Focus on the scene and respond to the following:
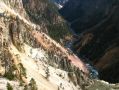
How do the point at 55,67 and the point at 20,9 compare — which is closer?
the point at 55,67

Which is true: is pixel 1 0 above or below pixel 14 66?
above

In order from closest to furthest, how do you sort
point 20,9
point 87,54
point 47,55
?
point 47,55 → point 20,9 → point 87,54

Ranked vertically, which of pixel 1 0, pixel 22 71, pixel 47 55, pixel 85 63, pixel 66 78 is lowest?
pixel 22 71

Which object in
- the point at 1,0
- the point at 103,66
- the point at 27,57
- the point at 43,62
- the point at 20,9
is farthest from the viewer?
the point at 20,9

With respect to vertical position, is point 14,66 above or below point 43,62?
below

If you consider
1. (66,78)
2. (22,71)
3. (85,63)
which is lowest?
(22,71)

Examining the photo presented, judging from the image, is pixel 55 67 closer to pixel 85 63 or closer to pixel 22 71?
pixel 22 71

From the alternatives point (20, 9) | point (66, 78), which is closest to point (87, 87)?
point (66, 78)

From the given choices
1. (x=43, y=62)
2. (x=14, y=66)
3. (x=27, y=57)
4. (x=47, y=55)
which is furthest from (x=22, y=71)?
(x=47, y=55)

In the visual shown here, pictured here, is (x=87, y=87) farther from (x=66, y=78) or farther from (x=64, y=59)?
(x=64, y=59)
